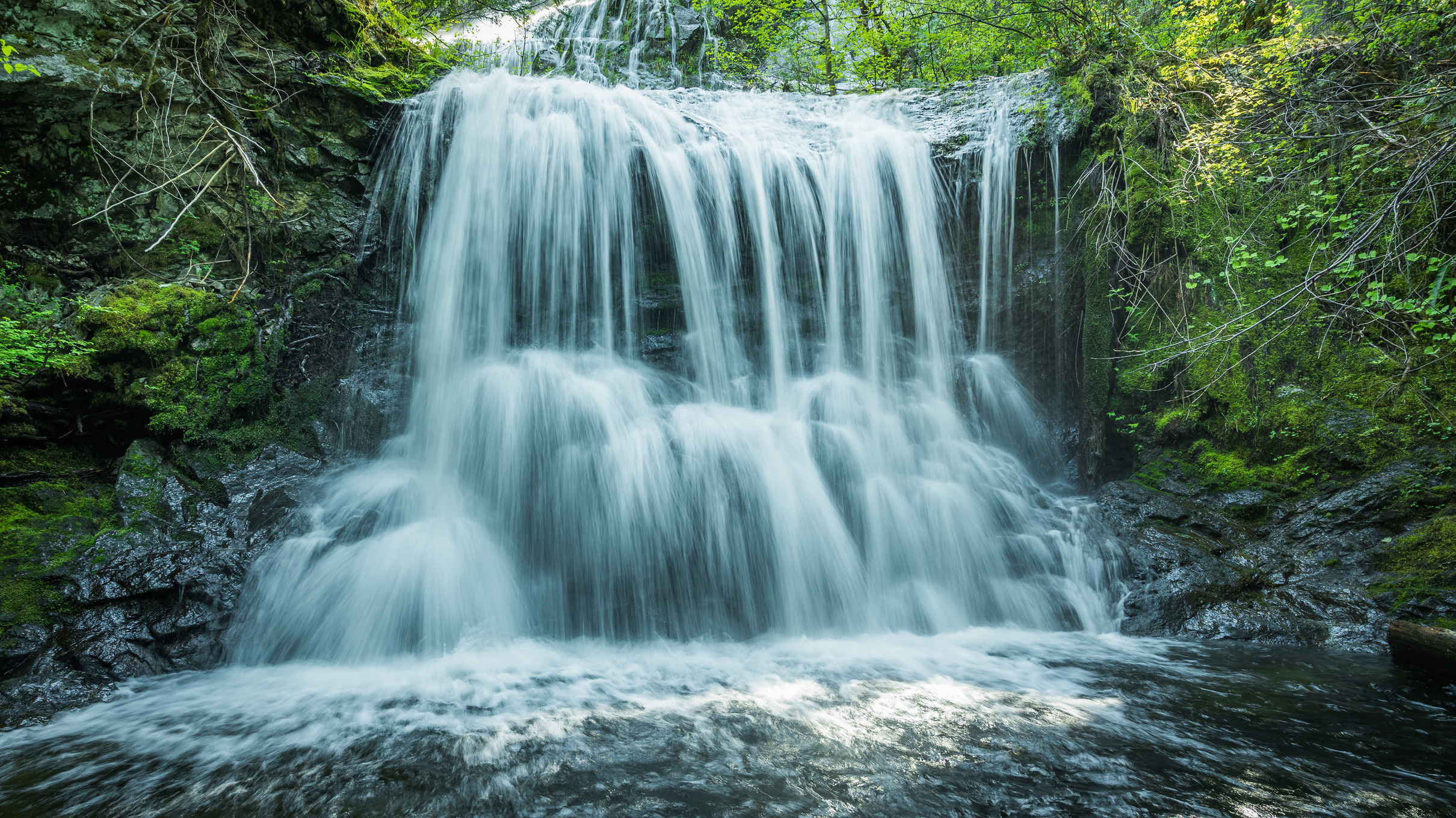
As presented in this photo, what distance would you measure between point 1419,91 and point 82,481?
9.21m

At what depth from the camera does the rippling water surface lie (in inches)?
87.6

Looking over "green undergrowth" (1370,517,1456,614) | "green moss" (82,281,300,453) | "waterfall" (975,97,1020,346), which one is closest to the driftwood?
"green undergrowth" (1370,517,1456,614)

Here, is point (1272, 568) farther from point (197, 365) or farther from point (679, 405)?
point (197, 365)

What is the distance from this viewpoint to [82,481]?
13.6 feet

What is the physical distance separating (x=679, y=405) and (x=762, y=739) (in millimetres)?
3615

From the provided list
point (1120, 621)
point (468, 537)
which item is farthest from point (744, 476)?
point (1120, 621)

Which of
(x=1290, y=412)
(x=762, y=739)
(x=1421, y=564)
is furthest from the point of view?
(x=1290, y=412)

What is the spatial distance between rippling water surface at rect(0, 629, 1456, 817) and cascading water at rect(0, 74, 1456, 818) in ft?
0.07

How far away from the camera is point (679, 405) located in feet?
19.4

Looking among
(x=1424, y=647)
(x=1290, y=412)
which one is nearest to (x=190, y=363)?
(x=1424, y=647)

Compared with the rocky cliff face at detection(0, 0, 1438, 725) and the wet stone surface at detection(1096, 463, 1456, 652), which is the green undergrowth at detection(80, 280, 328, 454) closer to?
the rocky cliff face at detection(0, 0, 1438, 725)

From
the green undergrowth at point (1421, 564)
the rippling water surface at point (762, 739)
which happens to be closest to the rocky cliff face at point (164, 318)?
the rippling water surface at point (762, 739)

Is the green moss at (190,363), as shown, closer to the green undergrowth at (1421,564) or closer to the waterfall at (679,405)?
the waterfall at (679,405)

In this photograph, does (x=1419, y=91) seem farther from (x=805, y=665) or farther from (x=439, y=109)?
(x=439, y=109)
